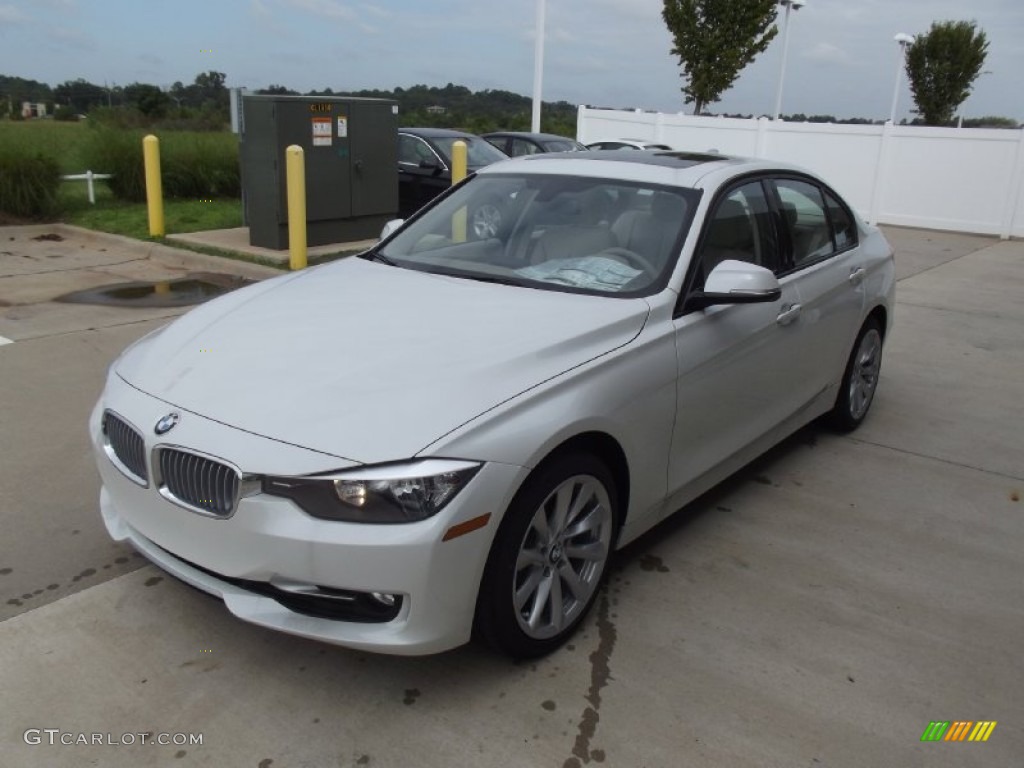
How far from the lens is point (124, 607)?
3256mm

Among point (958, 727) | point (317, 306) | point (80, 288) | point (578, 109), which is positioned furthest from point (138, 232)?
point (578, 109)

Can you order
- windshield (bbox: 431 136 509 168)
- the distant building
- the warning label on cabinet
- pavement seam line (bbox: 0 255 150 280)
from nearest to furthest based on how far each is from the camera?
pavement seam line (bbox: 0 255 150 280) < the warning label on cabinet < windshield (bbox: 431 136 509 168) < the distant building

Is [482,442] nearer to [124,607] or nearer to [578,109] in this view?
[124,607]

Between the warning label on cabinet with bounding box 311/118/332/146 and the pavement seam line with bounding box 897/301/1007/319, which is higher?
the warning label on cabinet with bounding box 311/118/332/146

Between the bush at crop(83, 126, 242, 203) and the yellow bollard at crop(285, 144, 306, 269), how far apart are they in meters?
5.47

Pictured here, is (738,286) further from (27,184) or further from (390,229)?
(27,184)

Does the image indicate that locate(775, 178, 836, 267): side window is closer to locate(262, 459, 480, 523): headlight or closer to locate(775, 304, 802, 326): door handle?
locate(775, 304, 802, 326): door handle

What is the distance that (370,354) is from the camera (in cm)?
299

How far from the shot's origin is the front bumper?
2514 millimetres

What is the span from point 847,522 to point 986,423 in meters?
2.24

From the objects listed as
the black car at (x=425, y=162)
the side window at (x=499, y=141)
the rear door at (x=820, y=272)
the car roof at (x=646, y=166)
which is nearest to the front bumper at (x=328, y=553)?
the car roof at (x=646, y=166)

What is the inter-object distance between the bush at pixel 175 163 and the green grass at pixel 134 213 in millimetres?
253

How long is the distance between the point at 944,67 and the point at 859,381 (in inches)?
1562

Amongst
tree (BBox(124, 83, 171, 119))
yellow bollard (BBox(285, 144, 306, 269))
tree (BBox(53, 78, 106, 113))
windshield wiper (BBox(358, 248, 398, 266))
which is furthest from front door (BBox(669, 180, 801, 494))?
tree (BBox(124, 83, 171, 119))
